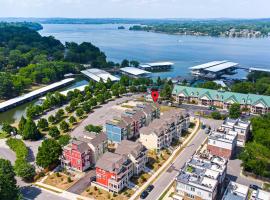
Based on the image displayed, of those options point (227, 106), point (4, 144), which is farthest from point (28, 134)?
point (227, 106)

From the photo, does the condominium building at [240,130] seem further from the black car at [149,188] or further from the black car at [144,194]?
the black car at [144,194]

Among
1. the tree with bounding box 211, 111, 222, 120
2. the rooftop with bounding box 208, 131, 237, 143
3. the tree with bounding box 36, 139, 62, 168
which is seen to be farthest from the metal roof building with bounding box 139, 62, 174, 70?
the tree with bounding box 36, 139, 62, 168

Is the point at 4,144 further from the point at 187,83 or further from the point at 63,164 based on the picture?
the point at 187,83

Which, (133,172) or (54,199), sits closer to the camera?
(54,199)

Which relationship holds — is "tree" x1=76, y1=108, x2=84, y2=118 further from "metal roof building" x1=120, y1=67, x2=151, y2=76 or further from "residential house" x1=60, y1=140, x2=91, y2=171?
"metal roof building" x1=120, y1=67, x2=151, y2=76

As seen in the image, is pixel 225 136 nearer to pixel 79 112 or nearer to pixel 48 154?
pixel 48 154

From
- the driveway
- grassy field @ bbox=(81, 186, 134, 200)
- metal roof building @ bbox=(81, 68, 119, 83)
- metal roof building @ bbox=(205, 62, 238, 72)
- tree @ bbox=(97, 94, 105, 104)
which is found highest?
metal roof building @ bbox=(205, 62, 238, 72)
